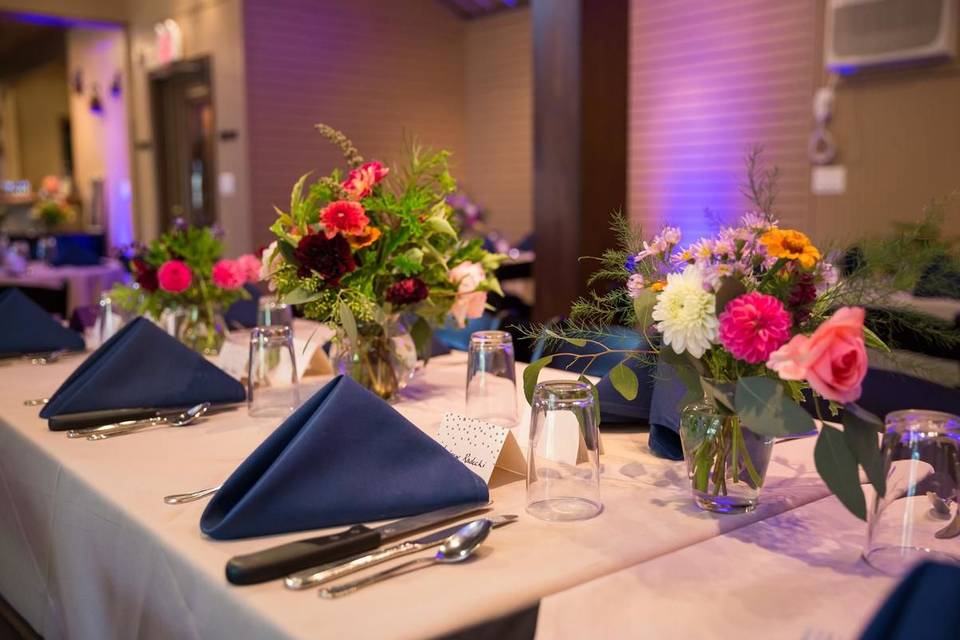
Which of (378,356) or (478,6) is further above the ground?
(478,6)

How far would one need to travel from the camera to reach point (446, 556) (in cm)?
94

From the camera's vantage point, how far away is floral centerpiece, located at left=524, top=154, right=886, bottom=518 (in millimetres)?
908

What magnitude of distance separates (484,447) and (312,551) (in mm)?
364

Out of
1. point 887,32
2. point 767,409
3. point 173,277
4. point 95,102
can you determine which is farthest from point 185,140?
point 767,409

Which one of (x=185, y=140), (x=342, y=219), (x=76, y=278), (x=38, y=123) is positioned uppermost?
(x=38, y=123)

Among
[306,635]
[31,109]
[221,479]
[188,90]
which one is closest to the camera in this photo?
[306,635]

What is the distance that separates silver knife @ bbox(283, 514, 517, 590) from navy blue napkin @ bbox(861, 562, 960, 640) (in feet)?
1.51

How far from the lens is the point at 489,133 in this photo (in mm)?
7996

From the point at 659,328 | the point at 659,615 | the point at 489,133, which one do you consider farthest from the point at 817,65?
the point at 659,615

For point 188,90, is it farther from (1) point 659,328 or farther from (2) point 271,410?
(1) point 659,328

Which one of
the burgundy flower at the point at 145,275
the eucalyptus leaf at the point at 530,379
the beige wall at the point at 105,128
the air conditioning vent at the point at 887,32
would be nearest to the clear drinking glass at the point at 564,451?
the eucalyptus leaf at the point at 530,379

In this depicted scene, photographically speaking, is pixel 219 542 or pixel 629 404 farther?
pixel 629 404

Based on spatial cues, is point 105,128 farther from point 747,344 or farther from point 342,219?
point 747,344

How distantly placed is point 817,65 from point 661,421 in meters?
4.39
